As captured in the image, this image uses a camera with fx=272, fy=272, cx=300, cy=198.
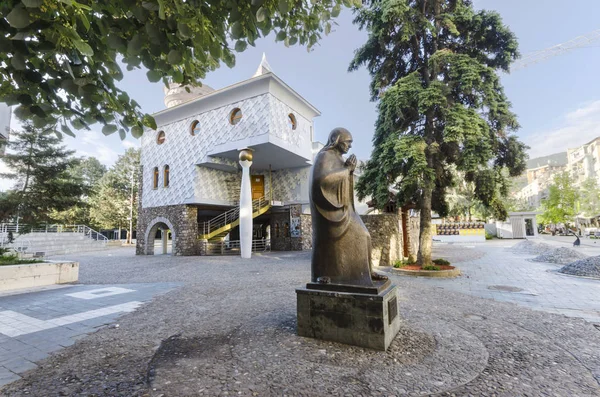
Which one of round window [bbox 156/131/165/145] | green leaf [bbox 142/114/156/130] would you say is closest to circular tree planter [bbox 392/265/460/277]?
green leaf [bbox 142/114/156/130]

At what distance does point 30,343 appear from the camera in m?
3.74

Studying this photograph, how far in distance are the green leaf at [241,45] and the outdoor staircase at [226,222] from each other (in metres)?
15.6

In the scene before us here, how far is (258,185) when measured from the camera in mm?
20906

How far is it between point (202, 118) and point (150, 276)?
11340mm

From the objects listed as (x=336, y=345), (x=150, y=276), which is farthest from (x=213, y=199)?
(x=336, y=345)

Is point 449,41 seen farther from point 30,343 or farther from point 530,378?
point 30,343

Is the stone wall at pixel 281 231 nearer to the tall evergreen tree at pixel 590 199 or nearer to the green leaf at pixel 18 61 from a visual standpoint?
the green leaf at pixel 18 61

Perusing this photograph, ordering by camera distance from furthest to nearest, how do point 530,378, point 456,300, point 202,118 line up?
point 202,118, point 456,300, point 530,378

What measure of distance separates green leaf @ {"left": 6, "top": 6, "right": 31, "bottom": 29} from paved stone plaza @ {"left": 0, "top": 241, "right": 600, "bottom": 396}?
2837mm

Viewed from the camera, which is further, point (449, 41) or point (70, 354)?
point (449, 41)

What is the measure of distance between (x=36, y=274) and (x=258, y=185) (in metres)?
14.1

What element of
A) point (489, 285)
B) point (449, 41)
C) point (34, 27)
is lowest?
point (489, 285)

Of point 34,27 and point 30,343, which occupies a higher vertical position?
point 34,27

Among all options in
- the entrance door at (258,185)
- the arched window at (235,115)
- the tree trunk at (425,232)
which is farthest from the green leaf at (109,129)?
the entrance door at (258,185)
